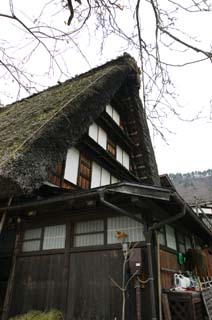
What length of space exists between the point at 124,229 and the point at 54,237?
1.68 m

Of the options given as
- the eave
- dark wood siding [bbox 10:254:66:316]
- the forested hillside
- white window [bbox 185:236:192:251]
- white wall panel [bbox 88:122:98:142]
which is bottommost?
dark wood siding [bbox 10:254:66:316]

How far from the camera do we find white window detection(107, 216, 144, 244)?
4.90 metres

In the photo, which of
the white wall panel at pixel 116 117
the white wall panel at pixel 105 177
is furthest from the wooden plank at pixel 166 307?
the white wall panel at pixel 116 117

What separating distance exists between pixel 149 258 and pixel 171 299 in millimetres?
915

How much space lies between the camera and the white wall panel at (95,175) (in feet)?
24.9

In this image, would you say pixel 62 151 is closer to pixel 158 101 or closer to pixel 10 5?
pixel 158 101

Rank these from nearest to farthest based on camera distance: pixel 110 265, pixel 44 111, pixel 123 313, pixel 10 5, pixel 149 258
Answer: pixel 10 5, pixel 123 313, pixel 149 258, pixel 110 265, pixel 44 111

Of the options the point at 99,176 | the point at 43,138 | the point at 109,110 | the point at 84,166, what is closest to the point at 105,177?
the point at 99,176

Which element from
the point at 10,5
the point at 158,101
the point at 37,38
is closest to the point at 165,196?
the point at 158,101

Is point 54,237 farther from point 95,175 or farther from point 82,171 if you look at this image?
point 95,175

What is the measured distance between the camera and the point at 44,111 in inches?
251

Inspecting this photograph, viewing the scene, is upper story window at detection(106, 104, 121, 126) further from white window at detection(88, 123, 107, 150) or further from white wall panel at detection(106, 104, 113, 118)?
white window at detection(88, 123, 107, 150)

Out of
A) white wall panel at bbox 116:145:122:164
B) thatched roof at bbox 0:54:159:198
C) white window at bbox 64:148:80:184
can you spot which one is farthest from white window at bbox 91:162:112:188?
thatched roof at bbox 0:54:159:198

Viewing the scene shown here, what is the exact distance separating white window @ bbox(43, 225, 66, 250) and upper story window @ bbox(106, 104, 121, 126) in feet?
15.9
